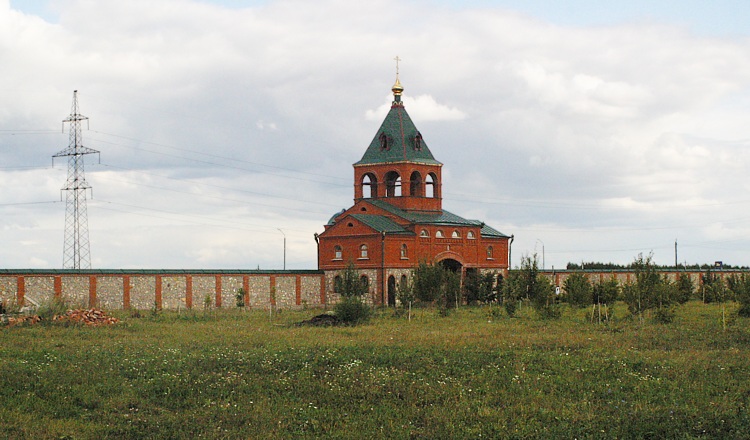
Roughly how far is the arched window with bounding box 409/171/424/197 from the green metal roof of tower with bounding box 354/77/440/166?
1.08 metres

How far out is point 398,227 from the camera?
5250 centimetres

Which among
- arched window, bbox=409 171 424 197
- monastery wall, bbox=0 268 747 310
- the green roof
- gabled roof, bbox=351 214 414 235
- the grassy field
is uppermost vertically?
the green roof

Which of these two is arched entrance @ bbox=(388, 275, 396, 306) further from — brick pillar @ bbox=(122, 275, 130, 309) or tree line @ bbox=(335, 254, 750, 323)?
brick pillar @ bbox=(122, 275, 130, 309)

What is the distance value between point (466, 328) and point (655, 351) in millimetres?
8595

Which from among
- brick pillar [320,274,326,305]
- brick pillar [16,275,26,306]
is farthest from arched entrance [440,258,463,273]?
brick pillar [16,275,26,306]

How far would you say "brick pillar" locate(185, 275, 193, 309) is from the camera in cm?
4634

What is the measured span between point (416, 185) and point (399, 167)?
199 cm

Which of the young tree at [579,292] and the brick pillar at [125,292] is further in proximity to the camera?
the brick pillar at [125,292]

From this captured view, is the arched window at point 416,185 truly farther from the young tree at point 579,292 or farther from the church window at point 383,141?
the young tree at point 579,292

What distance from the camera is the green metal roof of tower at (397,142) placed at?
55219mm

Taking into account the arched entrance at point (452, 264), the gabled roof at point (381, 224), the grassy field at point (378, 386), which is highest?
the gabled roof at point (381, 224)

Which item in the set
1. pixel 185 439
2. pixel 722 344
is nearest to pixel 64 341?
pixel 185 439

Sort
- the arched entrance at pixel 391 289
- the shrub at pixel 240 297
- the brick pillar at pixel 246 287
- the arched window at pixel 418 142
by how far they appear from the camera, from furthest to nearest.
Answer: the arched window at pixel 418 142 < the arched entrance at pixel 391 289 < the brick pillar at pixel 246 287 < the shrub at pixel 240 297

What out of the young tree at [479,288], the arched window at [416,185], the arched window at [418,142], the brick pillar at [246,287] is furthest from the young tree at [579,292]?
the brick pillar at [246,287]
